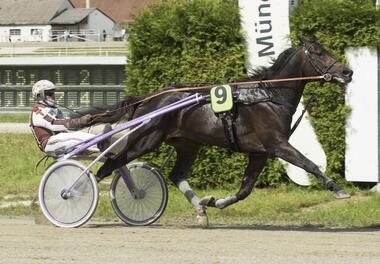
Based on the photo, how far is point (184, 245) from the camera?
8.34 metres

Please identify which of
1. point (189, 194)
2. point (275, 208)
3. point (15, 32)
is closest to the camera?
point (189, 194)

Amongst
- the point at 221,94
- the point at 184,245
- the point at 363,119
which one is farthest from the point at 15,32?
the point at 184,245

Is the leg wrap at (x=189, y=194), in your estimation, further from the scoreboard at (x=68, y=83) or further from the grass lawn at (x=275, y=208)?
the scoreboard at (x=68, y=83)

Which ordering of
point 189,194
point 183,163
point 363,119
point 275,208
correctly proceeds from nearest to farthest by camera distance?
point 189,194 < point 183,163 < point 275,208 < point 363,119

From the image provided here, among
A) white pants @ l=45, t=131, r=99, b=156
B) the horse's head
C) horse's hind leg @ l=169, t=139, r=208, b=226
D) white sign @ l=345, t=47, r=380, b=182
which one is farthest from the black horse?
white sign @ l=345, t=47, r=380, b=182

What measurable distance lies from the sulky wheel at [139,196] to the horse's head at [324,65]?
2.23 m

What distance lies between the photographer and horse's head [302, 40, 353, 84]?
9.47m

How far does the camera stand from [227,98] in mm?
9594

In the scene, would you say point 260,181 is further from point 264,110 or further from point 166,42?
point 264,110

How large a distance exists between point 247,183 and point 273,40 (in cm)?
366

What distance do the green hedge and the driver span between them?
11.2ft

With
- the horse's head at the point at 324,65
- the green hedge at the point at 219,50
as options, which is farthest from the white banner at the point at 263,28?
the horse's head at the point at 324,65

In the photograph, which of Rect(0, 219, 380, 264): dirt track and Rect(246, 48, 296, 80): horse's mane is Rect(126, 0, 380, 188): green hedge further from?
Rect(0, 219, 380, 264): dirt track

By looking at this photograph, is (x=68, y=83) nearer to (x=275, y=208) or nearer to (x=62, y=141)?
(x=275, y=208)
